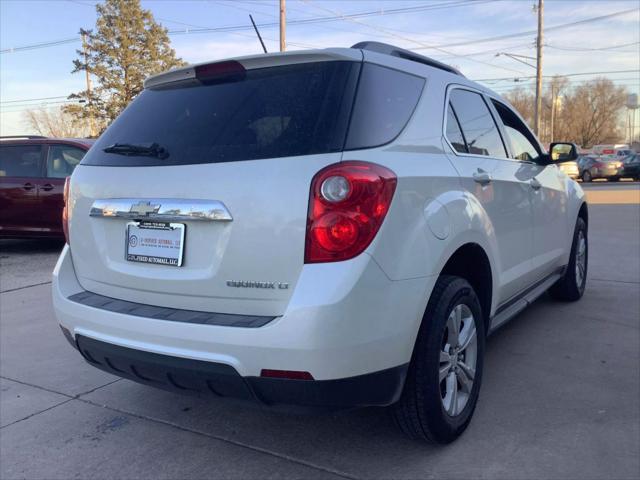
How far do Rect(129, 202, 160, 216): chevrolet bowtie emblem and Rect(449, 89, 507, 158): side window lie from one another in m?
1.68

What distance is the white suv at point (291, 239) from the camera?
2244 mm

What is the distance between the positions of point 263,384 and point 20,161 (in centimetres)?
796

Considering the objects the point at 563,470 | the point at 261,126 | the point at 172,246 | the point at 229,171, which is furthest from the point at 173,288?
the point at 563,470

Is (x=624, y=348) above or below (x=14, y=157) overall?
below

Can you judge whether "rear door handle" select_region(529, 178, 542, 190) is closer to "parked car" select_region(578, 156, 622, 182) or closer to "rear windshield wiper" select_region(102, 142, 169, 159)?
"rear windshield wiper" select_region(102, 142, 169, 159)

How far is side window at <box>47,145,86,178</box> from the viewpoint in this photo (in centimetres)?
870

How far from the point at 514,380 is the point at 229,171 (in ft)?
7.49

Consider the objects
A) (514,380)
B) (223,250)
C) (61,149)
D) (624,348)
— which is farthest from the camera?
(61,149)

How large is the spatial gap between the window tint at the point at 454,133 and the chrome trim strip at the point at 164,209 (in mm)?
1318

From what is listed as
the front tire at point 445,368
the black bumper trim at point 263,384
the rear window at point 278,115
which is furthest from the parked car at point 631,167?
the black bumper trim at point 263,384

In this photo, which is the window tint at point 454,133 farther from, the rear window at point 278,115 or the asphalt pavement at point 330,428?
the asphalt pavement at point 330,428

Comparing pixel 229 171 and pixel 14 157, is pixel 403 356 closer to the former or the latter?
pixel 229 171

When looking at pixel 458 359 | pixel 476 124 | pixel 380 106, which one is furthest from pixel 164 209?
pixel 476 124

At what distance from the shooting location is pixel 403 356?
7.88 ft
